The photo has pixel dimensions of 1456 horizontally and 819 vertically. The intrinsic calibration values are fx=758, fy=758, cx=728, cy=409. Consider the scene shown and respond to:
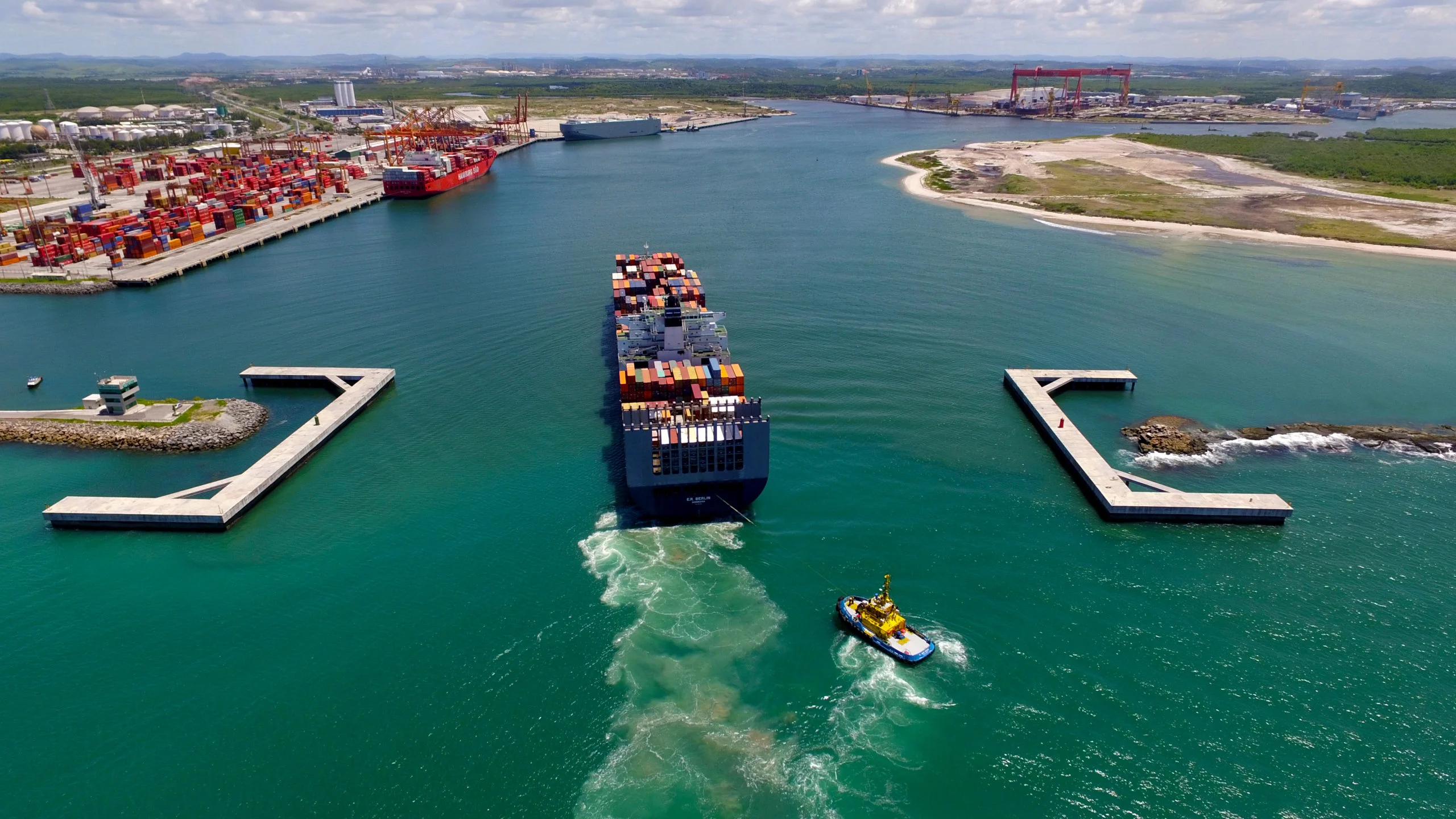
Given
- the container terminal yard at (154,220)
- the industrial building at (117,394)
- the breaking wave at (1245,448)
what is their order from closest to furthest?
1. the breaking wave at (1245,448)
2. the industrial building at (117,394)
3. the container terminal yard at (154,220)

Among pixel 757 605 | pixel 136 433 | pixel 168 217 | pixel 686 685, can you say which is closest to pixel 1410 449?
pixel 757 605

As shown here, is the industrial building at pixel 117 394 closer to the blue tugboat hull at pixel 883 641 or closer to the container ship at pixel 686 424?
the container ship at pixel 686 424

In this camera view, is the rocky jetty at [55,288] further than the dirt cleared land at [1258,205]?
No

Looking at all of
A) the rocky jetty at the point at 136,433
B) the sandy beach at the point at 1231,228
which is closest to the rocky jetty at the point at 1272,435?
the sandy beach at the point at 1231,228

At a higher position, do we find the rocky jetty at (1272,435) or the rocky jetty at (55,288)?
the rocky jetty at (55,288)

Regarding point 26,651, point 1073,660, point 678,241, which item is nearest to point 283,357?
point 26,651

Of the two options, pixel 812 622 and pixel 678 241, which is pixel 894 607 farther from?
pixel 678 241

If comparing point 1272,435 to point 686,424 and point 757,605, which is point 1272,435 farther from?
point 686,424
